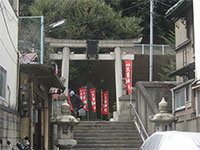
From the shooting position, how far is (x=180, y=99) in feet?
61.8

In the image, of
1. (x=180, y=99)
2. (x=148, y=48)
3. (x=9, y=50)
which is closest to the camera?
(x=9, y=50)

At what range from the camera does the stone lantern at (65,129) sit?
1669 cm

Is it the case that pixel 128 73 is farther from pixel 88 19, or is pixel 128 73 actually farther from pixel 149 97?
pixel 149 97

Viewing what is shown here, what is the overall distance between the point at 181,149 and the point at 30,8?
99.0 feet

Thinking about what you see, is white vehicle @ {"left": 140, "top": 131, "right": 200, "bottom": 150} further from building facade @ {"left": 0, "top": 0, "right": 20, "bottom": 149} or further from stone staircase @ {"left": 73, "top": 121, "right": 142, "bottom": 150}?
stone staircase @ {"left": 73, "top": 121, "right": 142, "bottom": 150}

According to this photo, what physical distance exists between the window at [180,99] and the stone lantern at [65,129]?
4.89 meters

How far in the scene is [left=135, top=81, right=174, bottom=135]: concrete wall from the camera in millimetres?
17703

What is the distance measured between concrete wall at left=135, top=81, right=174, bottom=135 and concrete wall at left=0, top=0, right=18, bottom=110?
5986 mm

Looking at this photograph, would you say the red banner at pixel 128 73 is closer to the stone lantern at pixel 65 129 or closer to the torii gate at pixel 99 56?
the torii gate at pixel 99 56

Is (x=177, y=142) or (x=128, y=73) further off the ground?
(x=128, y=73)

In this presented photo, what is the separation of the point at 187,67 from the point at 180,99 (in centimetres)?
164

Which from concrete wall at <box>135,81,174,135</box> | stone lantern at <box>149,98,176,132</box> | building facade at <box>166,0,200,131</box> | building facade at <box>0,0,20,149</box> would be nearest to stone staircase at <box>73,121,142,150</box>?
concrete wall at <box>135,81,174,135</box>

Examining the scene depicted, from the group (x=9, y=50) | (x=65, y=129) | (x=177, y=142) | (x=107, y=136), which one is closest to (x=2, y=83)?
(x=9, y=50)

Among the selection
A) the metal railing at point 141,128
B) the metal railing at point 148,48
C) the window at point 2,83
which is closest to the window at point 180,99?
the metal railing at point 141,128
